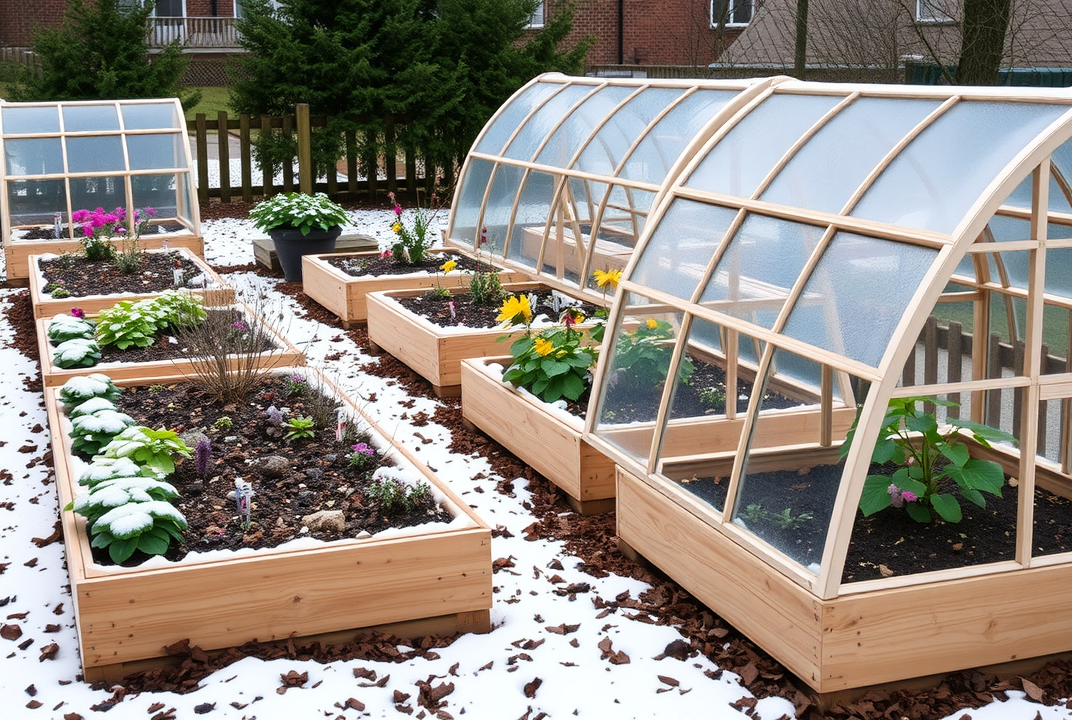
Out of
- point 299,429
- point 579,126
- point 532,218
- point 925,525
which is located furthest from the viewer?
point 532,218

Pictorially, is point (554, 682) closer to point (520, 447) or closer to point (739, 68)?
point (520, 447)

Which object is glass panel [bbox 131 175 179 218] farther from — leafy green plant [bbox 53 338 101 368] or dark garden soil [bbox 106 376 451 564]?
dark garden soil [bbox 106 376 451 564]

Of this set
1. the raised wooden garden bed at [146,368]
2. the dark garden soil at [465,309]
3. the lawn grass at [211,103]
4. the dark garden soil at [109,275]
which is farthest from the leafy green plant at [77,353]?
the lawn grass at [211,103]

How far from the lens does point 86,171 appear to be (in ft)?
37.0

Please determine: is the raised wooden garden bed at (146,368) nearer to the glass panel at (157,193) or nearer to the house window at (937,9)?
the glass panel at (157,193)

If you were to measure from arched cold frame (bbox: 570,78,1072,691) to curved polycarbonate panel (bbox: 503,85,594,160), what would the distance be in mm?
4009

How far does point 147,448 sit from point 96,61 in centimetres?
1273

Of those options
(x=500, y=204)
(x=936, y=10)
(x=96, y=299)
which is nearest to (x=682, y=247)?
(x=500, y=204)

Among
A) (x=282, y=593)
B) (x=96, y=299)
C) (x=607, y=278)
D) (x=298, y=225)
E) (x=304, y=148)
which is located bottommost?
(x=282, y=593)

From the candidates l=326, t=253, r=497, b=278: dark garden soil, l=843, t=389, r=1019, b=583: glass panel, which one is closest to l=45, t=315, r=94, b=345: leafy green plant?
l=326, t=253, r=497, b=278: dark garden soil

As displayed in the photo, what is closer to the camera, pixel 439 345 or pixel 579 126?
pixel 439 345

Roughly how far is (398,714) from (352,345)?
5.32 meters

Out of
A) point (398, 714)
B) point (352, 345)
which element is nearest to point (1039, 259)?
point (398, 714)

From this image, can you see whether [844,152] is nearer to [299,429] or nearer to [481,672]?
[481,672]
